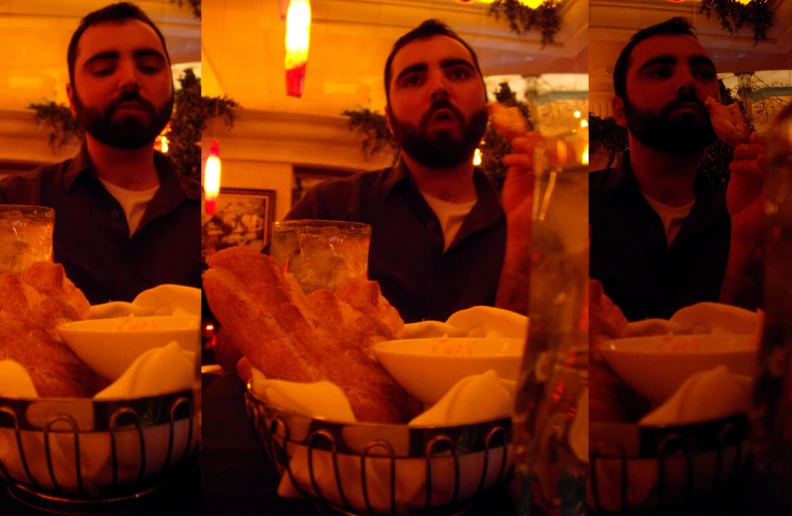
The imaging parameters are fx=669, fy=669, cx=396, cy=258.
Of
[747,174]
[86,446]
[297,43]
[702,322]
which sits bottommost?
[86,446]

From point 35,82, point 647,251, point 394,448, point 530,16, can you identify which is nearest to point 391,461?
point 394,448

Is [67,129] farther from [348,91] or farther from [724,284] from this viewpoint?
[724,284]

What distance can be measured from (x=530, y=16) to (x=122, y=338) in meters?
0.40

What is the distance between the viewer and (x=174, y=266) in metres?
0.57

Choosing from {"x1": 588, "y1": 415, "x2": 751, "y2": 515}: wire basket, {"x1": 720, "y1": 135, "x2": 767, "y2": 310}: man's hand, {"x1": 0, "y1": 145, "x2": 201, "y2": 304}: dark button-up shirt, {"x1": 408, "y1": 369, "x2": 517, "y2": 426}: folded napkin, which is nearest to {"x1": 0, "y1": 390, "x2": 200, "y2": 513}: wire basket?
{"x1": 0, "y1": 145, "x2": 201, "y2": 304}: dark button-up shirt

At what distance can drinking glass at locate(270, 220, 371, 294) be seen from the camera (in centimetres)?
51

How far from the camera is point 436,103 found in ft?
1.70

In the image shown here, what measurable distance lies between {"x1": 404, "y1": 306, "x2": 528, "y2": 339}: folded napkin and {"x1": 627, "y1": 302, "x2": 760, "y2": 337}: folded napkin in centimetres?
8

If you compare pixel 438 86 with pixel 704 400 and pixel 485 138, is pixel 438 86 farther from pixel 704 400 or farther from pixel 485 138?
pixel 704 400

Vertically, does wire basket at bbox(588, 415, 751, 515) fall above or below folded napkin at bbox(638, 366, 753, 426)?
below

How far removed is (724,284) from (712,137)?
0.11m

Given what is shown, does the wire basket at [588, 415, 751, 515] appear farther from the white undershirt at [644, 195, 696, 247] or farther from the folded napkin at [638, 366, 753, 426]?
the white undershirt at [644, 195, 696, 247]

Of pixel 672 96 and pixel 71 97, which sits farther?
pixel 71 97

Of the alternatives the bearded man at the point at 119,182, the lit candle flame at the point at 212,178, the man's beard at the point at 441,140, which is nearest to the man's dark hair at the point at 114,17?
the bearded man at the point at 119,182
